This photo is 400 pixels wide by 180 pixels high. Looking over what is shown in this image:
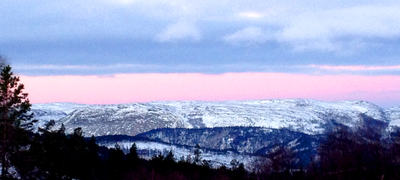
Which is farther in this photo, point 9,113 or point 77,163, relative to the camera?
point 77,163

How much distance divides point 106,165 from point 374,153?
56.8 metres

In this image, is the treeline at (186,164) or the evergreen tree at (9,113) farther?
the treeline at (186,164)

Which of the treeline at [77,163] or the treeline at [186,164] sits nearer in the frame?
the treeline at [77,163]

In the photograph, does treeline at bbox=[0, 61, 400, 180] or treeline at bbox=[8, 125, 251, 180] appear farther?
treeline at bbox=[8, 125, 251, 180]

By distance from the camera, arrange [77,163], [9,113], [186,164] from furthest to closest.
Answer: [186,164]
[77,163]
[9,113]

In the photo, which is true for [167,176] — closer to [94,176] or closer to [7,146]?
[94,176]

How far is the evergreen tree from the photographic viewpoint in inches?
3150

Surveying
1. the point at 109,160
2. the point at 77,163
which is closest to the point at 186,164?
the point at 109,160

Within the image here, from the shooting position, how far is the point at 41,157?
94.1m

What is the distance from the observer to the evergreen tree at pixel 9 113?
80000mm

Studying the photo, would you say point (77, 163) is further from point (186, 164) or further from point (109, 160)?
point (186, 164)

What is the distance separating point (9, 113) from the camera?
81.6 m

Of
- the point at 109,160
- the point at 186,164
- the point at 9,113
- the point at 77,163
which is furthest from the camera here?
the point at 186,164

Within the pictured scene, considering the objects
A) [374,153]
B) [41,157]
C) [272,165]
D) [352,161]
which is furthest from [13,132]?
[374,153]
